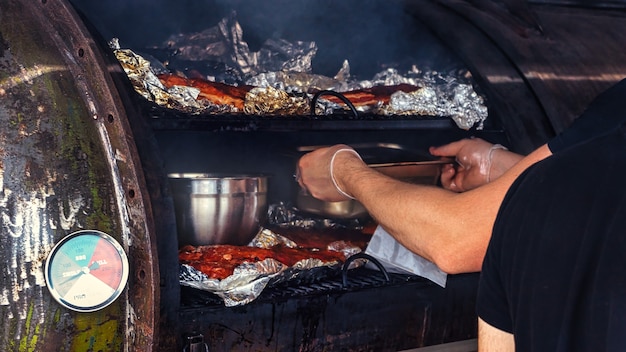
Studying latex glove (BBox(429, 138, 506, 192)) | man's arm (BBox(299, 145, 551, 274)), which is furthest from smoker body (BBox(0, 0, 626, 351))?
man's arm (BBox(299, 145, 551, 274))

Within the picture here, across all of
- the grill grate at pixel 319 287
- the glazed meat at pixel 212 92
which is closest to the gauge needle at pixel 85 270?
the grill grate at pixel 319 287

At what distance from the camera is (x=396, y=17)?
3.61 metres

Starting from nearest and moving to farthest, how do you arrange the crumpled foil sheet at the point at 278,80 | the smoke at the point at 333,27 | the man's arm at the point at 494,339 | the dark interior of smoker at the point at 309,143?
the man's arm at the point at 494,339, the dark interior of smoker at the point at 309,143, the crumpled foil sheet at the point at 278,80, the smoke at the point at 333,27

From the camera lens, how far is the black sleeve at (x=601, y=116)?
1491mm

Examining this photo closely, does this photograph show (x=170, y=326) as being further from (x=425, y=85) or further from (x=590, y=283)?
(x=425, y=85)

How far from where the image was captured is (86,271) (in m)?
1.91

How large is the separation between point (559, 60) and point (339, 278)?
5.52ft

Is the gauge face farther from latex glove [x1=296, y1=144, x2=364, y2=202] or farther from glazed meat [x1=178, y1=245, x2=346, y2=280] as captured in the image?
latex glove [x1=296, y1=144, x2=364, y2=202]

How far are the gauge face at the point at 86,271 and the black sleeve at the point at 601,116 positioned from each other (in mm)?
1257

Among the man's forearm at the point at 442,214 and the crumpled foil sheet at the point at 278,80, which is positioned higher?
the crumpled foil sheet at the point at 278,80

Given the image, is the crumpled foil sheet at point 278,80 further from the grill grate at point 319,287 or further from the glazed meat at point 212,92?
the grill grate at point 319,287

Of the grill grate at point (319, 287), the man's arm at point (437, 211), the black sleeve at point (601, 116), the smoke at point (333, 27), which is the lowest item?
the grill grate at point (319, 287)

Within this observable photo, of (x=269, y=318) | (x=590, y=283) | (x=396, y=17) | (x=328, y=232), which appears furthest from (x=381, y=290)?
(x=396, y=17)

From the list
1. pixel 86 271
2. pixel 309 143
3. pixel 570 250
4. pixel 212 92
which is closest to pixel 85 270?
pixel 86 271
